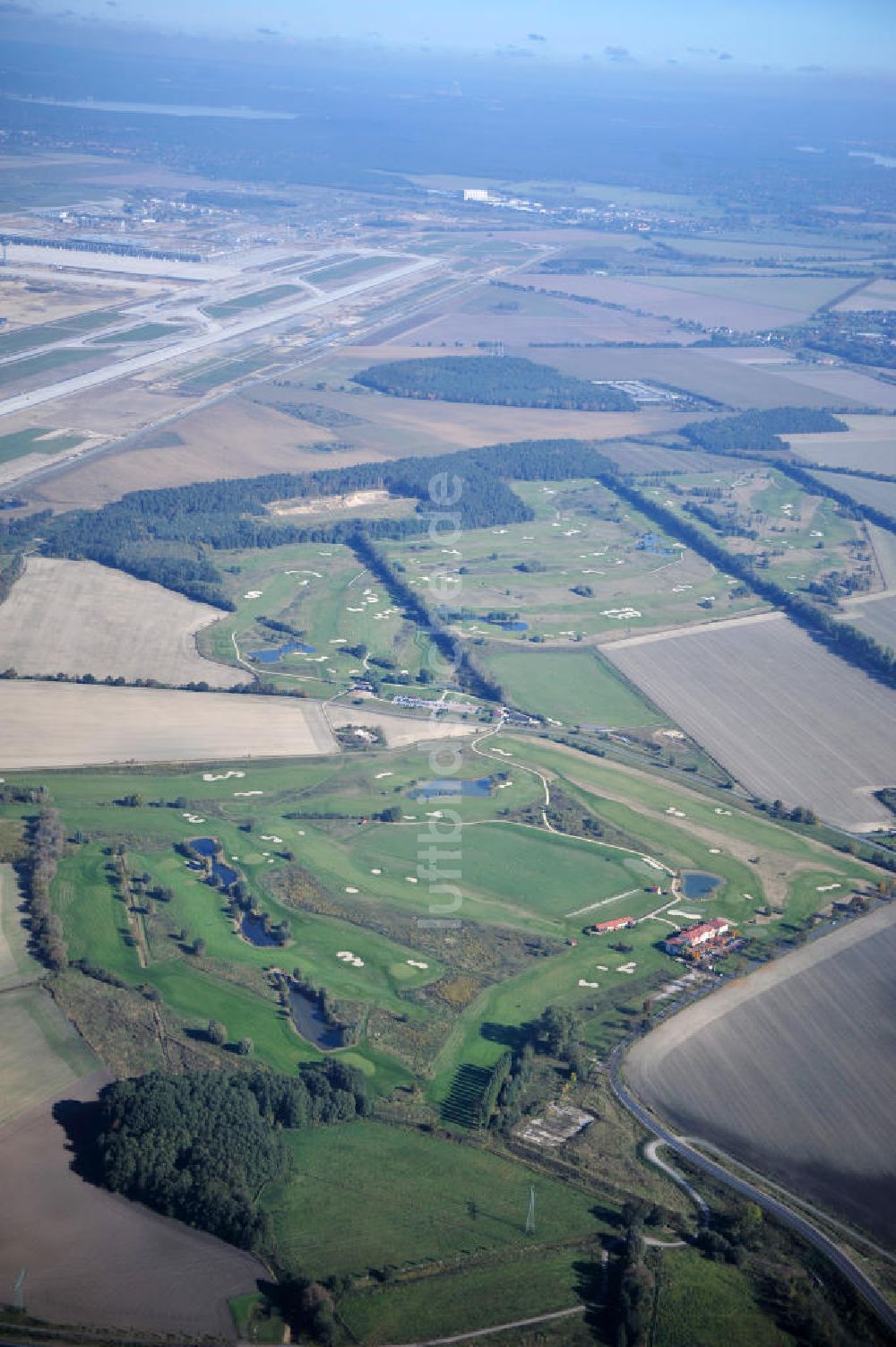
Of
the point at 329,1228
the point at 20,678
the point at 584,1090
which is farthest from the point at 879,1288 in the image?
the point at 20,678

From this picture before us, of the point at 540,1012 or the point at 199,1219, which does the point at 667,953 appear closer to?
the point at 540,1012

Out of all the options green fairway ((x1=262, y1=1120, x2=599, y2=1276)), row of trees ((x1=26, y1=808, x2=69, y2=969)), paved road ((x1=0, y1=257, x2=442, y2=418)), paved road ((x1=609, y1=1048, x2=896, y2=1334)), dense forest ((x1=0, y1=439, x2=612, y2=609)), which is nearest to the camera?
paved road ((x1=609, y1=1048, x2=896, y2=1334))

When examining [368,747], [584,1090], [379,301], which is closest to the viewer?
[584,1090]

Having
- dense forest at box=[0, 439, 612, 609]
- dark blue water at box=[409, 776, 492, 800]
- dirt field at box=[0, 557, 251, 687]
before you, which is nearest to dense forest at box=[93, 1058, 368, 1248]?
dark blue water at box=[409, 776, 492, 800]

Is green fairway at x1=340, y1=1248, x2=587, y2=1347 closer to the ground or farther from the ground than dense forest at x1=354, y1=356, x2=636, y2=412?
closer to the ground

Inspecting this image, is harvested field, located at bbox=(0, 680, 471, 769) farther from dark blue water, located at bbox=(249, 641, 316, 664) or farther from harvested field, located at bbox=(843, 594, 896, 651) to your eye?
harvested field, located at bbox=(843, 594, 896, 651)

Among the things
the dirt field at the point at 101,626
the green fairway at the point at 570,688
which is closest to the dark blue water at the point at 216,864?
the dirt field at the point at 101,626

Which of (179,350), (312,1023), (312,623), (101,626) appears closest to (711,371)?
(179,350)
